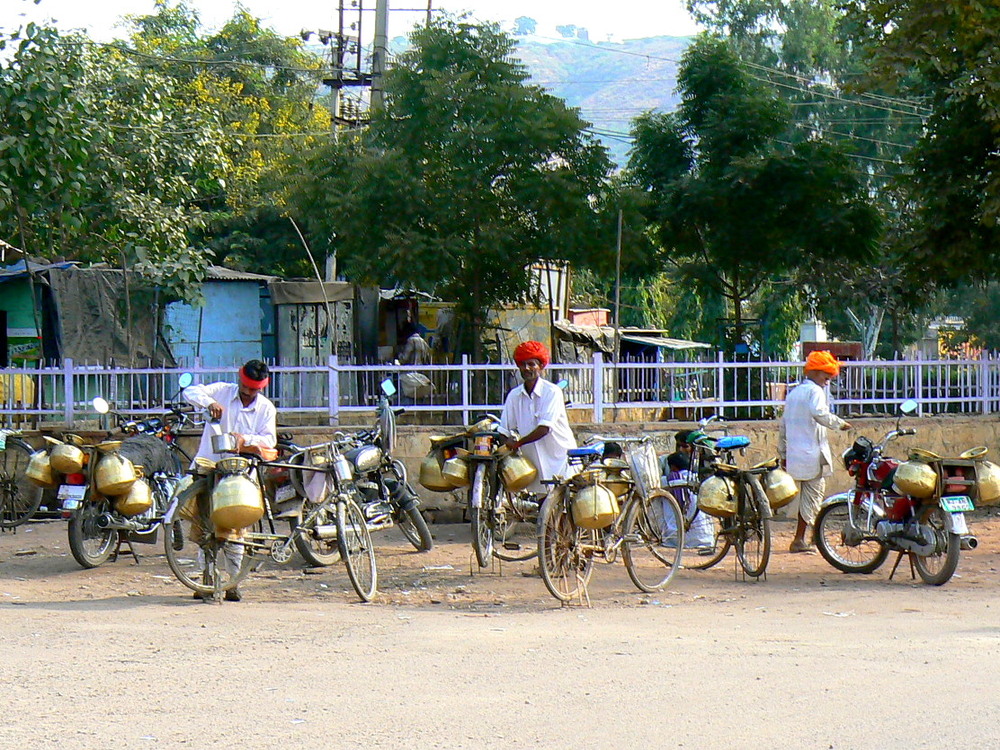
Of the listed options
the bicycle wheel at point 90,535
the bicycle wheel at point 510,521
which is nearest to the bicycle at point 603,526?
the bicycle wheel at point 510,521

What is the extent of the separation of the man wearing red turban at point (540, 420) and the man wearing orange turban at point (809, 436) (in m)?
2.50

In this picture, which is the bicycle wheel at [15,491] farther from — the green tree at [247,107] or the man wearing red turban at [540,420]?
the green tree at [247,107]

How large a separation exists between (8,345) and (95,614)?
15.3m

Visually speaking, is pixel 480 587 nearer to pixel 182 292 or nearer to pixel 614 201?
pixel 614 201

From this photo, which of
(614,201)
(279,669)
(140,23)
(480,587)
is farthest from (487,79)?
(140,23)

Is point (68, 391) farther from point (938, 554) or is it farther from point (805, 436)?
point (938, 554)

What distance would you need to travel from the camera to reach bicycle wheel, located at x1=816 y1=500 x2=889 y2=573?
9727 millimetres

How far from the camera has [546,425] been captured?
921 centimetres

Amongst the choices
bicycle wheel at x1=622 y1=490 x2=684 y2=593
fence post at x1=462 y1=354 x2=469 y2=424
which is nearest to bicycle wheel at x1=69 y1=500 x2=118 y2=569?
fence post at x1=462 y1=354 x2=469 y2=424

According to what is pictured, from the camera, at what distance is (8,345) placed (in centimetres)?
2186

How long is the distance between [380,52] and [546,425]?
39.7 ft

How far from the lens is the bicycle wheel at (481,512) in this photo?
9.41 m

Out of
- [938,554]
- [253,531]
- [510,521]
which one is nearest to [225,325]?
[510,521]

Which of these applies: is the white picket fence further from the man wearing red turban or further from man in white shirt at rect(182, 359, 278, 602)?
man in white shirt at rect(182, 359, 278, 602)
